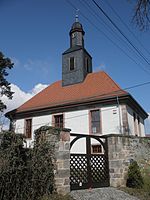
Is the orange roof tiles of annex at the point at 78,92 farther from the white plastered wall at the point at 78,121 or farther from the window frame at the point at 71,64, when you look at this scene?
the window frame at the point at 71,64

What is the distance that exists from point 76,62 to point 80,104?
17.7ft

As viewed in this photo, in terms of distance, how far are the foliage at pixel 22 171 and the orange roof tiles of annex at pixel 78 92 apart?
10253mm

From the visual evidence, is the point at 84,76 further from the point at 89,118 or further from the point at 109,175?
the point at 109,175

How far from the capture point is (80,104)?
16656 millimetres

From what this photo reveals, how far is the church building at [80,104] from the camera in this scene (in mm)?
15344

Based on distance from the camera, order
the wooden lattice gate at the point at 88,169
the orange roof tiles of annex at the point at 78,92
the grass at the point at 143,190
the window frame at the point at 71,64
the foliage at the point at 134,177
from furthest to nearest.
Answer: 1. the window frame at the point at 71,64
2. the orange roof tiles of annex at the point at 78,92
3. the foliage at the point at 134,177
4. the grass at the point at 143,190
5. the wooden lattice gate at the point at 88,169

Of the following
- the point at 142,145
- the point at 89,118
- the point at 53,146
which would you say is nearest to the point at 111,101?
the point at 89,118

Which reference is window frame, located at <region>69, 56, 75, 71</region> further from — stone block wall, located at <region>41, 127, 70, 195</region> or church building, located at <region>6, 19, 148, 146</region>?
stone block wall, located at <region>41, 127, 70, 195</region>

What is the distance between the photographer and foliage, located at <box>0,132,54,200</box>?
522cm

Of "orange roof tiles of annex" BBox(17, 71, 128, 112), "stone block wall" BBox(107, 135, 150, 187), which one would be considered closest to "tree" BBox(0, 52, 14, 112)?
"orange roof tiles of annex" BBox(17, 71, 128, 112)

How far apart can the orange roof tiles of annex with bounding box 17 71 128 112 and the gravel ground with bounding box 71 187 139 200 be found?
8866mm

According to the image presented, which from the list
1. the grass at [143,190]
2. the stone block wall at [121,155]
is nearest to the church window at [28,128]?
the stone block wall at [121,155]

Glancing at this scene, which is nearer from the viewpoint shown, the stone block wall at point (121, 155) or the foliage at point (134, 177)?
the foliage at point (134, 177)

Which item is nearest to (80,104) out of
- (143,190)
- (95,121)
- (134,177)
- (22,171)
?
(95,121)
